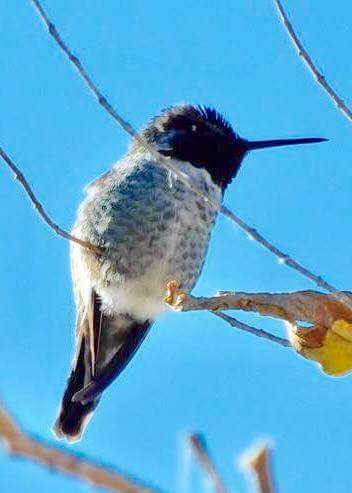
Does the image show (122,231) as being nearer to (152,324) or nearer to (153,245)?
(153,245)

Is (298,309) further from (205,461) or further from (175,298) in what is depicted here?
(205,461)

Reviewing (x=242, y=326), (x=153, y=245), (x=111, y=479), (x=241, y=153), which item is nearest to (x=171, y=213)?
(x=153, y=245)

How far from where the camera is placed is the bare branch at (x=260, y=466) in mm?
427

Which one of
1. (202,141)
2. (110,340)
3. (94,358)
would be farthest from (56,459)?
(202,141)

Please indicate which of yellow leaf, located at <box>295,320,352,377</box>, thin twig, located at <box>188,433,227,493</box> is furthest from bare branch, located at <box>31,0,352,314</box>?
thin twig, located at <box>188,433,227,493</box>

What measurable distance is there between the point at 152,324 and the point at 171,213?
672 mm

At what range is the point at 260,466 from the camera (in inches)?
17.4

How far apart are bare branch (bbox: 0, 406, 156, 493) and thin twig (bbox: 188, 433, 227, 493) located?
0.05 metres

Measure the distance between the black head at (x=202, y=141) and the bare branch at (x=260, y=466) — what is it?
4578 mm

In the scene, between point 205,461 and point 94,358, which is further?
point 94,358

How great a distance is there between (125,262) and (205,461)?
13.3 feet

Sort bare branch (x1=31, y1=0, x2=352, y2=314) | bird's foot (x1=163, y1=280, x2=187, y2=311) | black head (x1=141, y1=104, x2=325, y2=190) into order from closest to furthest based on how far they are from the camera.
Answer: bare branch (x1=31, y1=0, x2=352, y2=314) < bird's foot (x1=163, y1=280, x2=187, y2=311) < black head (x1=141, y1=104, x2=325, y2=190)

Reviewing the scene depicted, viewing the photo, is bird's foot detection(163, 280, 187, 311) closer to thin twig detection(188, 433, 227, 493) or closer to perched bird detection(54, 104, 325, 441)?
perched bird detection(54, 104, 325, 441)

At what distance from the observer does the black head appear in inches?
200
